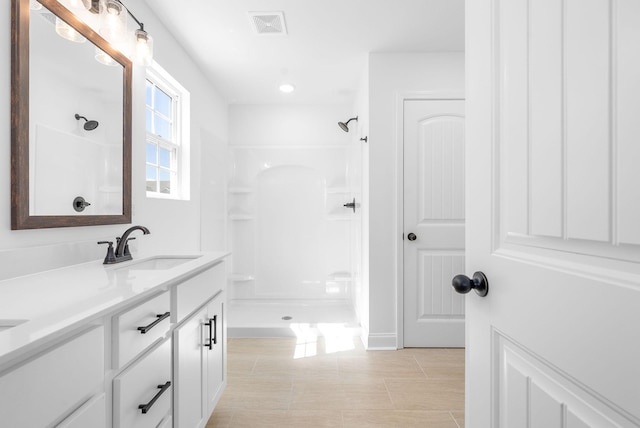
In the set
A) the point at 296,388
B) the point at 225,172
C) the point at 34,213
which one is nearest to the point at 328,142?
the point at 225,172

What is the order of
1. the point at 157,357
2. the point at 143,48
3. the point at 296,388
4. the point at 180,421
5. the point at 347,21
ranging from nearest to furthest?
the point at 157,357 → the point at 180,421 → the point at 143,48 → the point at 296,388 → the point at 347,21

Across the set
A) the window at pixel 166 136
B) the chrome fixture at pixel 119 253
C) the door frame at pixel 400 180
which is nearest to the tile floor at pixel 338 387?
the door frame at pixel 400 180

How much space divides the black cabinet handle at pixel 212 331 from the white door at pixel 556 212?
1.21 meters

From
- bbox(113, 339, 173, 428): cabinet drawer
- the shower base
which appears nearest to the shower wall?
the shower base

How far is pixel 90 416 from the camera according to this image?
81cm

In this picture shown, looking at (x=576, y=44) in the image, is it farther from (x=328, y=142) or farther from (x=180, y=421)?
(x=328, y=142)

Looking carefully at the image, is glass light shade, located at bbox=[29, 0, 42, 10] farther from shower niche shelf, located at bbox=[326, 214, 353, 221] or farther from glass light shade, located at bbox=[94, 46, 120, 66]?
shower niche shelf, located at bbox=[326, 214, 353, 221]

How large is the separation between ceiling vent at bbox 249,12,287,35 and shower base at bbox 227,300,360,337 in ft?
8.21

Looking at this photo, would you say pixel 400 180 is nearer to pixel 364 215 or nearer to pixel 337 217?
pixel 364 215

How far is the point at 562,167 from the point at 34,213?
1.70 meters

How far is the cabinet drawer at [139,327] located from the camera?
35.9 inches

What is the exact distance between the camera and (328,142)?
4141mm

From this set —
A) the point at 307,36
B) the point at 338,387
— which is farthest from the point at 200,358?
the point at 307,36

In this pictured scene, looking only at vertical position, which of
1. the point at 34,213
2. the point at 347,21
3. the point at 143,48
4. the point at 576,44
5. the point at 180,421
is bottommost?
the point at 180,421
